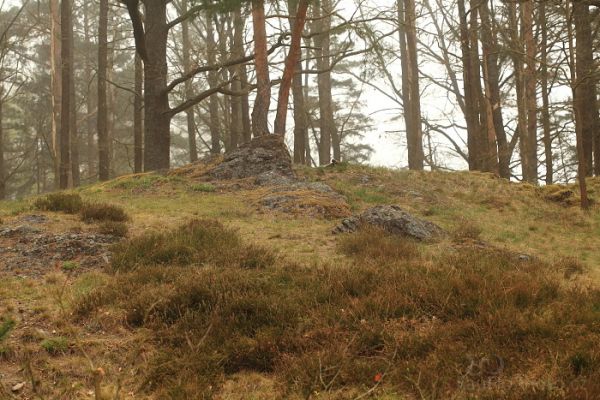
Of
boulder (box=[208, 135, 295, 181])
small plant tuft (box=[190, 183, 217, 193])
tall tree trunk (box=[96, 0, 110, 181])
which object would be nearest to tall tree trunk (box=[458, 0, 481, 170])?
boulder (box=[208, 135, 295, 181])

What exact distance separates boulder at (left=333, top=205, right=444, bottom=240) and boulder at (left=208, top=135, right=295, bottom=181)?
4.50 metres

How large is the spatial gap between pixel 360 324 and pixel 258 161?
9.72 m

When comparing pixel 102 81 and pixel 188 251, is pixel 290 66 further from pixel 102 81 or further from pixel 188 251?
pixel 188 251

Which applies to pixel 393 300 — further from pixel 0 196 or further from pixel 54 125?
pixel 0 196

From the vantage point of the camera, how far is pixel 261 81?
14.8 meters

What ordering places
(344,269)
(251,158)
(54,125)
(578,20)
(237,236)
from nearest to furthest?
(344,269)
(237,236)
(578,20)
(251,158)
(54,125)

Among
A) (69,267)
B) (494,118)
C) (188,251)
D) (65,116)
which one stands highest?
(65,116)

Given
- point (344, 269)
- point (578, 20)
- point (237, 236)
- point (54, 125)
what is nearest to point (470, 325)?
point (344, 269)

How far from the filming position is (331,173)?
50.1ft

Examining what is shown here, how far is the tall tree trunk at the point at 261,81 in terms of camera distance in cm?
1469

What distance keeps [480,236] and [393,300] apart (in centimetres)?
553

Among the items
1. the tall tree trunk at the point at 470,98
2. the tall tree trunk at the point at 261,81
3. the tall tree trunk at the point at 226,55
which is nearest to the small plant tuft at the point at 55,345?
the tall tree trunk at the point at 261,81

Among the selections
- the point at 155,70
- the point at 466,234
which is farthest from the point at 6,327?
the point at 155,70

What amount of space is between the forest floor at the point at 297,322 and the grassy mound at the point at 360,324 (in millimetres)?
16
